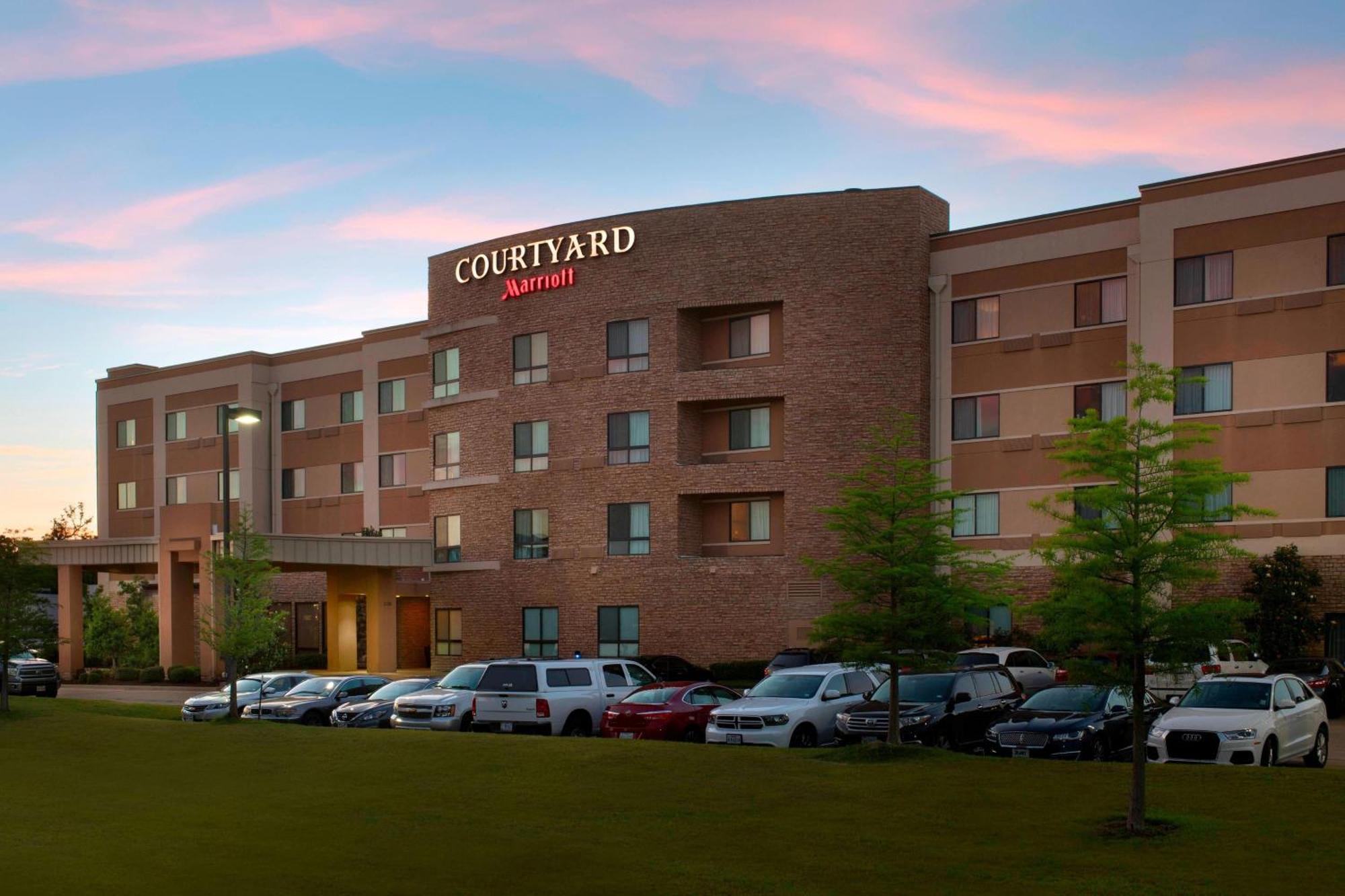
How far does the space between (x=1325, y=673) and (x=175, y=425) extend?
59.6m

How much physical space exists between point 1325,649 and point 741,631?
18.5 m

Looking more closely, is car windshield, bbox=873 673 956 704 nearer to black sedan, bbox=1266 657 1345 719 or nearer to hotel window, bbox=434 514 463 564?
black sedan, bbox=1266 657 1345 719

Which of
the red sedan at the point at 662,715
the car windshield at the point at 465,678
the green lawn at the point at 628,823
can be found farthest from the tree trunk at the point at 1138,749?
the car windshield at the point at 465,678

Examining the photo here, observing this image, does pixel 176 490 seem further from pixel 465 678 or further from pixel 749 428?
pixel 465 678

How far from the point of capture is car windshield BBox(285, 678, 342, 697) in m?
35.5

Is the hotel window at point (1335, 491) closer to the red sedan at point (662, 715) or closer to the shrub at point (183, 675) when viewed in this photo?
the red sedan at point (662, 715)

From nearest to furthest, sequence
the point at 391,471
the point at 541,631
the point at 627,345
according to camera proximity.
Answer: the point at 627,345
the point at 541,631
the point at 391,471

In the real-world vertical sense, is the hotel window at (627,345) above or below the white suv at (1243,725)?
above

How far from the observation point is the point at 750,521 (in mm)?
51750

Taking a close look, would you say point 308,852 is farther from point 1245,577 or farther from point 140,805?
point 1245,577

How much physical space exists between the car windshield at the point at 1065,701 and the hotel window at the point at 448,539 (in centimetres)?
3504

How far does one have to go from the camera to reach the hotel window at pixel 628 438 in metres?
52.7

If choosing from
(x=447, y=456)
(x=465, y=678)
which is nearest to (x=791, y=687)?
(x=465, y=678)

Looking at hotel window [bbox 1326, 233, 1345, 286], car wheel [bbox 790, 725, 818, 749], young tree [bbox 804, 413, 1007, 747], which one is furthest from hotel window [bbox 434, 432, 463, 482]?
young tree [bbox 804, 413, 1007, 747]
